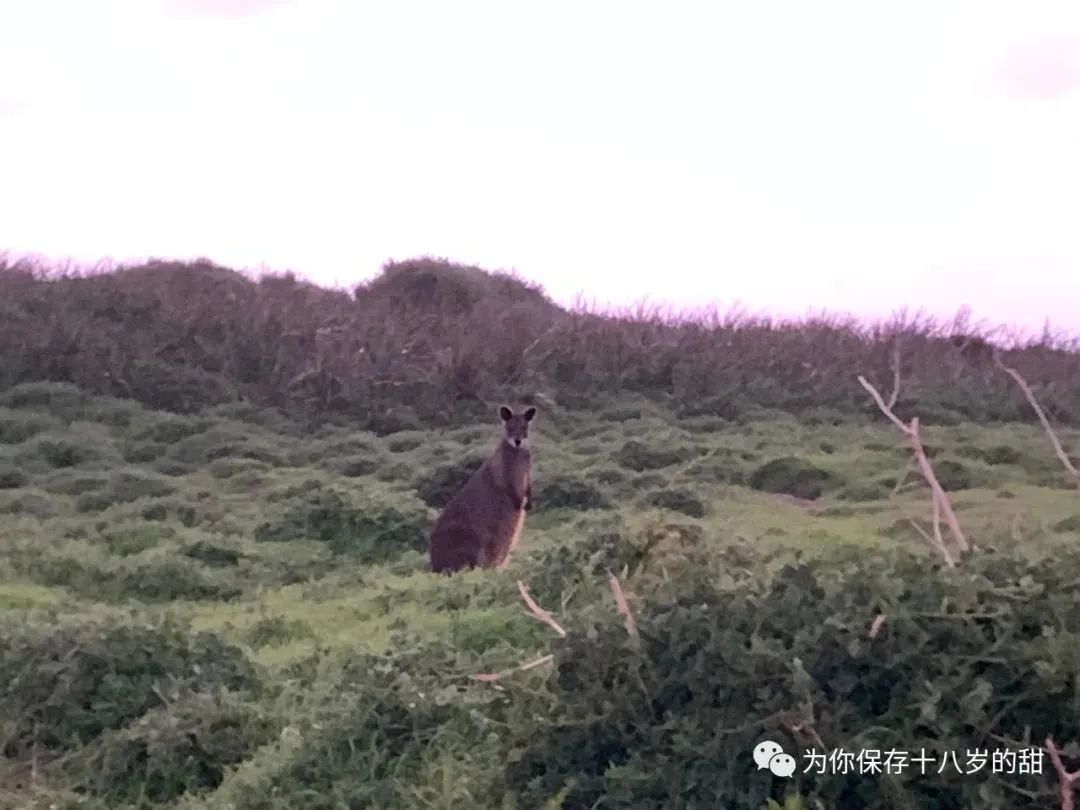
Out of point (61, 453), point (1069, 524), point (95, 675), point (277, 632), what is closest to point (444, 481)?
point (61, 453)

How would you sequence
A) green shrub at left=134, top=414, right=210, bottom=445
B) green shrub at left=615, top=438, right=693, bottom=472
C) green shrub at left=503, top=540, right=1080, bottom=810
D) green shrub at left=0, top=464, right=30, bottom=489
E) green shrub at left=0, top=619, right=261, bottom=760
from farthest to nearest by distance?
green shrub at left=134, top=414, right=210, bottom=445 → green shrub at left=615, top=438, right=693, bottom=472 → green shrub at left=0, top=464, right=30, bottom=489 → green shrub at left=0, top=619, right=261, bottom=760 → green shrub at left=503, top=540, right=1080, bottom=810

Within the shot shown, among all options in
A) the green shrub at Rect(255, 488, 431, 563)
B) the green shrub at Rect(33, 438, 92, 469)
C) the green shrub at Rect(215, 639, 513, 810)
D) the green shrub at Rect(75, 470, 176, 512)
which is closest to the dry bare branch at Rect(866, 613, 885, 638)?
the green shrub at Rect(215, 639, 513, 810)

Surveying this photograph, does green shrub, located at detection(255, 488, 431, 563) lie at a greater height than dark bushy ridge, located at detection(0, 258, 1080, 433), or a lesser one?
lesser

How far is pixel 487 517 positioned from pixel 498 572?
165 centimetres

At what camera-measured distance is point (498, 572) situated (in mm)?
6629

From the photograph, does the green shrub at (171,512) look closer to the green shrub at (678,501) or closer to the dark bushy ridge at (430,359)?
the green shrub at (678,501)

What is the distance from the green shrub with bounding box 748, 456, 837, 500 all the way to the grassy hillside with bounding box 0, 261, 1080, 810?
3cm

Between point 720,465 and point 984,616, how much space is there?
8170 mm

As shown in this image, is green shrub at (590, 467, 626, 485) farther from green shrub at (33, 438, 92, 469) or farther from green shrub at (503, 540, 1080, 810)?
green shrub at (503, 540, 1080, 810)

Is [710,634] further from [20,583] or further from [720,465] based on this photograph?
[720,465]

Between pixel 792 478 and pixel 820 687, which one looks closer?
pixel 820 687

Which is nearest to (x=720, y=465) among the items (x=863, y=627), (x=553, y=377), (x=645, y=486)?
(x=645, y=486)

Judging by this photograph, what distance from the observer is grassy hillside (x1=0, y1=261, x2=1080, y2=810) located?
310cm

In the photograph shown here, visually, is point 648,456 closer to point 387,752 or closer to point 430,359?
point 430,359
